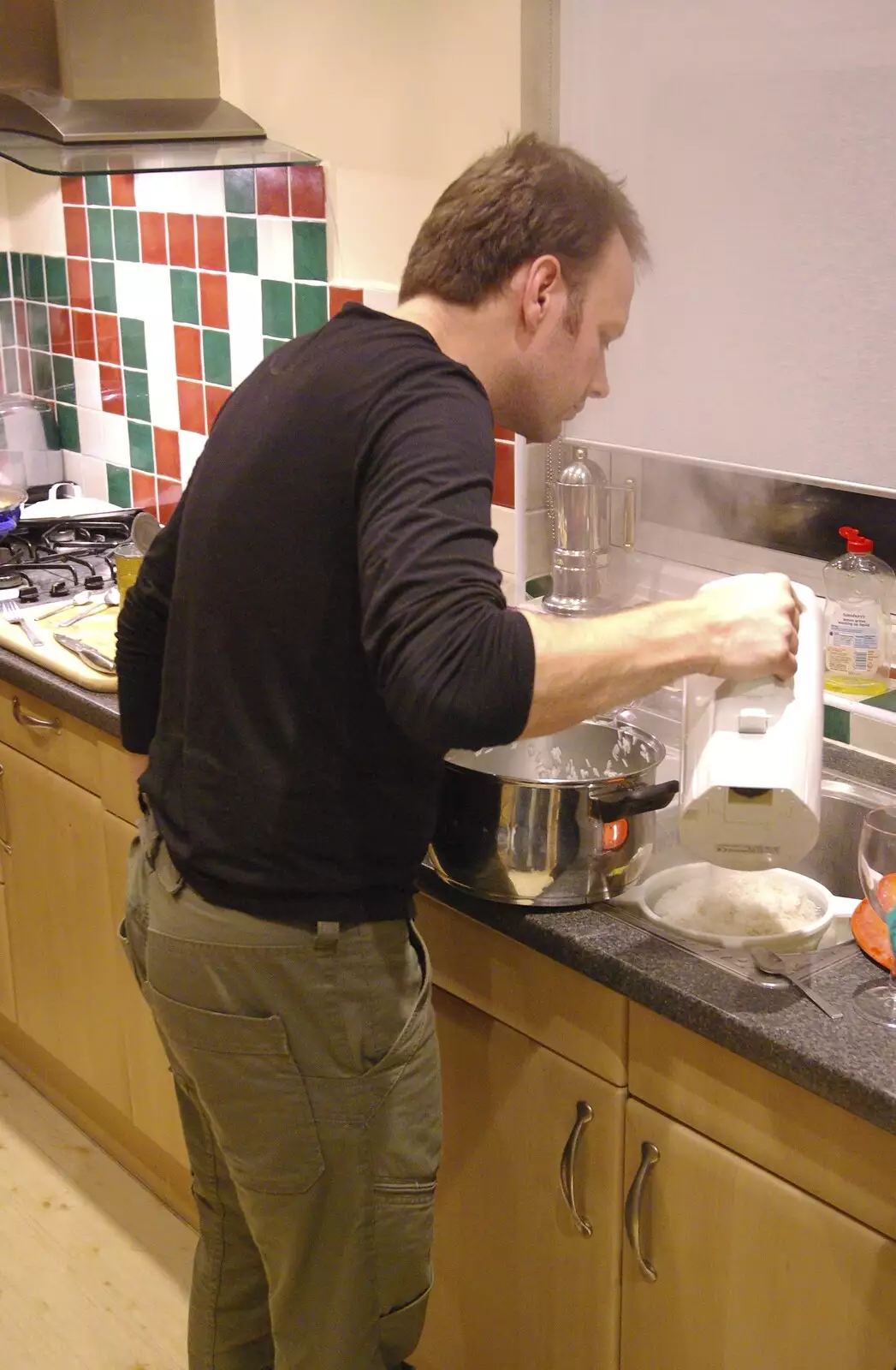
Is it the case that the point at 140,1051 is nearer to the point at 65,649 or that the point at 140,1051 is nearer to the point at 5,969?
the point at 5,969

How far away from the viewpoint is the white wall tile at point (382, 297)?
2176mm

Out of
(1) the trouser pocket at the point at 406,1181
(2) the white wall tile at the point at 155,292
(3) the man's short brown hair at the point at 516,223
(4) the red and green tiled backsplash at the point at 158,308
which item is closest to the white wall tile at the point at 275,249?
(4) the red and green tiled backsplash at the point at 158,308

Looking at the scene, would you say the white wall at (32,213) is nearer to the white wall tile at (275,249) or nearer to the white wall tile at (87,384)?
the white wall tile at (87,384)

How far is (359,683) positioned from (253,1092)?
0.42 meters

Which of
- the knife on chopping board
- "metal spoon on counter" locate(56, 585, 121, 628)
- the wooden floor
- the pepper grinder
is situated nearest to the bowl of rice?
the pepper grinder

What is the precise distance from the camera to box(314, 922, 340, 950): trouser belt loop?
1329mm

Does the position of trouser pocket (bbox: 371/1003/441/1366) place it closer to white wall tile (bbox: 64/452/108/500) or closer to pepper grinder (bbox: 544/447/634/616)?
pepper grinder (bbox: 544/447/634/616)

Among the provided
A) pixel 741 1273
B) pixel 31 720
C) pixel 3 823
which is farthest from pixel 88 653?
pixel 741 1273

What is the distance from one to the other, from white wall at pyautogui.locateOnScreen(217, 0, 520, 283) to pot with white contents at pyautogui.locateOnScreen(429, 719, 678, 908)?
0.95m

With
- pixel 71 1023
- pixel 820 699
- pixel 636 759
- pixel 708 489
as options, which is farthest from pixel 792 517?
pixel 71 1023

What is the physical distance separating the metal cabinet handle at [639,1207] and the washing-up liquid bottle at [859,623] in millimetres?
723

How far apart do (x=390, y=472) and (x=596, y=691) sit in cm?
26

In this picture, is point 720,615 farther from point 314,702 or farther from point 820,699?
point 314,702

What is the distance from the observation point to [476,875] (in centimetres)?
149
